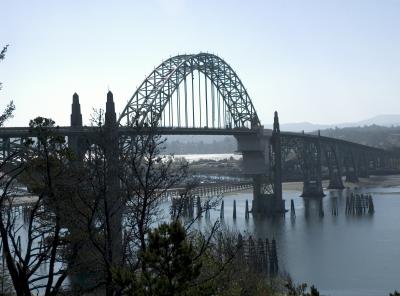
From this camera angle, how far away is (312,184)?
101m

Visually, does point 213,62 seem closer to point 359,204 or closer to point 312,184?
point 359,204

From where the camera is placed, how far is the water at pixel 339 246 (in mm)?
36031

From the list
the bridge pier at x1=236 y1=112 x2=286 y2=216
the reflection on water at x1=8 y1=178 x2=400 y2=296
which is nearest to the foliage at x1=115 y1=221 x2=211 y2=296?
the reflection on water at x1=8 y1=178 x2=400 y2=296

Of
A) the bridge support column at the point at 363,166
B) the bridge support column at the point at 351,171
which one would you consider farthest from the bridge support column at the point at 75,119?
the bridge support column at the point at 363,166

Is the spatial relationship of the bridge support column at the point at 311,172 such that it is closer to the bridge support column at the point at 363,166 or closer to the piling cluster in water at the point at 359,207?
the piling cluster in water at the point at 359,207

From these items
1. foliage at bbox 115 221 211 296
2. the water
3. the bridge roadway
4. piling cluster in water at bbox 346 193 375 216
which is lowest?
the water

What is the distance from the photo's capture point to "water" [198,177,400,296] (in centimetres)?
3603

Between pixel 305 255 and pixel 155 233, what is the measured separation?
3627 cm

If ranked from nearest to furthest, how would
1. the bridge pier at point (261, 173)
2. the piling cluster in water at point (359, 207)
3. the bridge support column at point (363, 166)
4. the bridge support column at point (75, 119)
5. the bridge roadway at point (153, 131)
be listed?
the bridge roadway at point (153, 131)
the bridge support column at point (75, 119)
the piling cluster in water at point (359, 207)
the bridge pier at point (261, 173)
the bridge support column at point (363, 166)

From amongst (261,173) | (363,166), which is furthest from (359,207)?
(363,166)

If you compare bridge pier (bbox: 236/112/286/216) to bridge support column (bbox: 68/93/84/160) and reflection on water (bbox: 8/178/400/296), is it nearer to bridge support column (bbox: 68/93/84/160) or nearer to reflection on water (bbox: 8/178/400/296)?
reflection on water (bbox: 8/178/400/296)

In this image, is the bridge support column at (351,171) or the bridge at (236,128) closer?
the bridge at (236,128)

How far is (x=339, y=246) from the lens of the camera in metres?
48.7

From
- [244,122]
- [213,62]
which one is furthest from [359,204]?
[213,62]
